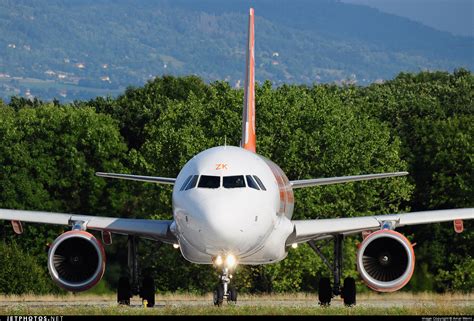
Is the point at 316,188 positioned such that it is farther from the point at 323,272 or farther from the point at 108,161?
the point at 108,161

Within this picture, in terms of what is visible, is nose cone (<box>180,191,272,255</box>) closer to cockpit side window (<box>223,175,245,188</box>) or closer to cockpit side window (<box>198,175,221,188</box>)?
cockpit side window (<box>223,175,245,188</box>)

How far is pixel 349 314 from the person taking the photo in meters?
31.0

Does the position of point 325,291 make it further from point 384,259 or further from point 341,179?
point 384,259

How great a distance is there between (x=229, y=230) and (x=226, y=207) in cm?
52

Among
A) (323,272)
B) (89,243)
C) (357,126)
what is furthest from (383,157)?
(89,243)

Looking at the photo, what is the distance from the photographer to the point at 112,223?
37312 millimetres

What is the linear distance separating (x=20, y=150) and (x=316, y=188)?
86.2 ft

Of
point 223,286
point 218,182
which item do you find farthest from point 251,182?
point 223,286

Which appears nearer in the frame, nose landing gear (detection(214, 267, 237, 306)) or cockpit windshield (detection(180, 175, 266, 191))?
cockpit windshield (detection(180, 175, 266, 191))

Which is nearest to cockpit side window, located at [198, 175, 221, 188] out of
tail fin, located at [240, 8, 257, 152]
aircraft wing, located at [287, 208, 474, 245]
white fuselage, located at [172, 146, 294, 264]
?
white fuselage, located at [172, 146, 294, 264]

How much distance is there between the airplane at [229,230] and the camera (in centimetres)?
3178

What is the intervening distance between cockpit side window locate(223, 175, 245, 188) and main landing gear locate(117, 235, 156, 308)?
693 cm

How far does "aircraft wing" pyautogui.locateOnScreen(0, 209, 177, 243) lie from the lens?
1442 inches

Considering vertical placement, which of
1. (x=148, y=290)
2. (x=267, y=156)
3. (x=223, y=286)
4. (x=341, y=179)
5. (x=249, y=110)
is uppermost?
(x=249, y=110)
